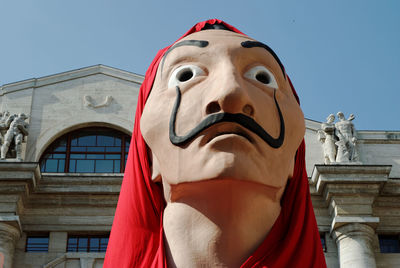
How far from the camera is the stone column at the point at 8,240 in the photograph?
14508 mm

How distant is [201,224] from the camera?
550 cm

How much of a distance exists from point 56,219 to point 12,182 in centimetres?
128

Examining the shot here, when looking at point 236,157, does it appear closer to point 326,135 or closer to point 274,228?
point 274,228

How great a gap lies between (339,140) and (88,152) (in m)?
5.94

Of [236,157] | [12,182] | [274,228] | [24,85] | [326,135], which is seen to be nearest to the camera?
[236,157]

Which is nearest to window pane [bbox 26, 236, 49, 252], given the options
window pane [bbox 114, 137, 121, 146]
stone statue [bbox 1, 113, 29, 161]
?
stone statue [bbox 1, 113, 29, 161]

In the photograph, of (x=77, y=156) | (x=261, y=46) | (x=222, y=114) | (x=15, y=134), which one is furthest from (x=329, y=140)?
(x=222, y=114)

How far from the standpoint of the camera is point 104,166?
16984 mm

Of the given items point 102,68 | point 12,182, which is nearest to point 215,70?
point 12,182

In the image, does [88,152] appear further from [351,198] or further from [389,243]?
[389,243]

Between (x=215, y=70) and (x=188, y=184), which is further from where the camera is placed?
(x=215, y=70)

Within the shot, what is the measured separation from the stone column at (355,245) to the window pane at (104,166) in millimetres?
5498

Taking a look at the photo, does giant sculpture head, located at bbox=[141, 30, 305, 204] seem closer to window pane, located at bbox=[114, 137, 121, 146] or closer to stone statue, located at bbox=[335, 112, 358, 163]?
stone statue, located at bbox=[335, 112, 358, 163]

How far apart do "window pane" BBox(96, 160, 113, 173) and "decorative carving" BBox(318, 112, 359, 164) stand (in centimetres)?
505
